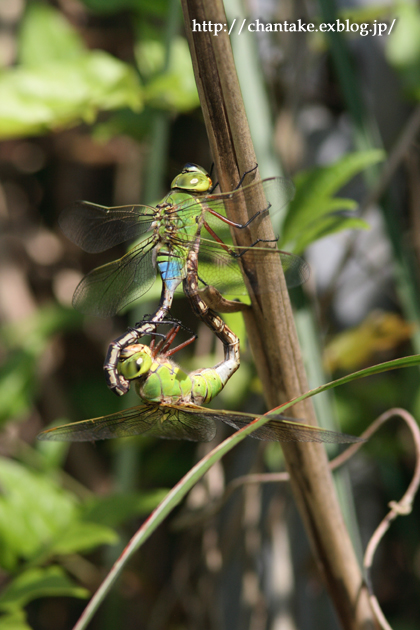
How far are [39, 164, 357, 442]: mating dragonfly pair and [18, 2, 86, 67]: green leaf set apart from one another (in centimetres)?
70

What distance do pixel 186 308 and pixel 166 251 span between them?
35.0 inches

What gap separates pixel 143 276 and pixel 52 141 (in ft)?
4.04

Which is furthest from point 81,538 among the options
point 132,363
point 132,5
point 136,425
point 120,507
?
point 132,5

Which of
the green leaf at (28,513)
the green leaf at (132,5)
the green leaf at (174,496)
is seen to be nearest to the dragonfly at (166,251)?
the green leaf at (174,496)

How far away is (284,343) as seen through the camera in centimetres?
46

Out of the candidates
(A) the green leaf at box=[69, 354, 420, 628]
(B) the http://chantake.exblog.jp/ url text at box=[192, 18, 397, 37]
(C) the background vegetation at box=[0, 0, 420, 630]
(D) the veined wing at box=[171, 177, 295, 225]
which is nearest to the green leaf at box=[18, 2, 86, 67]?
(C) the background vegetation at box=[0, 0, 420, 630]

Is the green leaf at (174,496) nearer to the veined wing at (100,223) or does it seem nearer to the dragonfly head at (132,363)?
the dragonfly head at (132,363)

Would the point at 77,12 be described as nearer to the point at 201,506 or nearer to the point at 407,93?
the point at 407,93

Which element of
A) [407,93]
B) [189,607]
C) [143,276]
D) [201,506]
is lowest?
[189,607]

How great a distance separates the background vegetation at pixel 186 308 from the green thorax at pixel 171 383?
73 mm

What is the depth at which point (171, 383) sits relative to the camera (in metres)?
0.60

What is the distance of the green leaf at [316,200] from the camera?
63cm

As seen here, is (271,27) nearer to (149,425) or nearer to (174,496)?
(149,425)

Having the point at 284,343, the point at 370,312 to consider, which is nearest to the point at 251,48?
the point at 284,343
